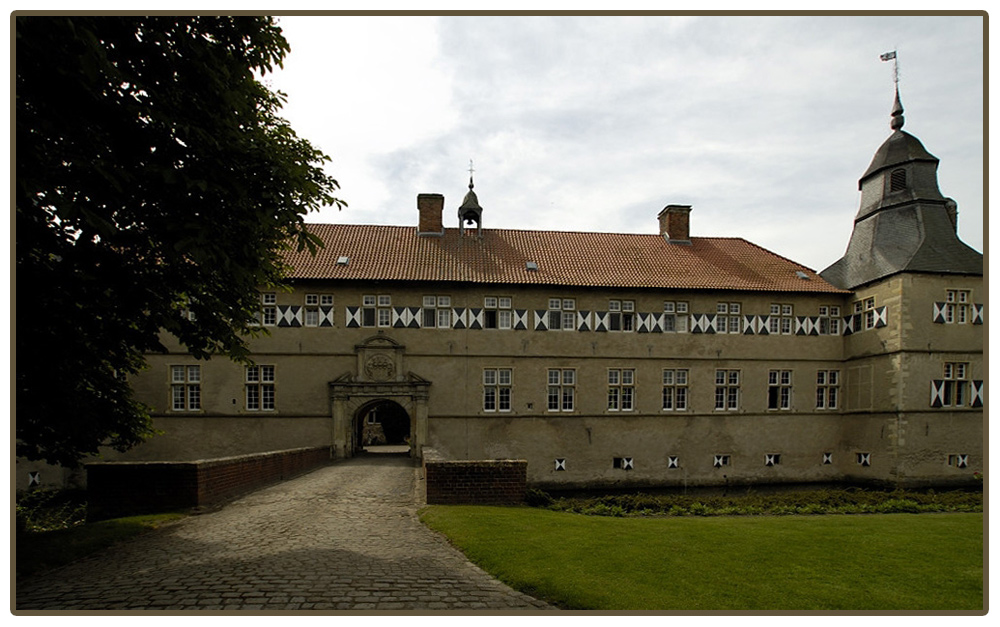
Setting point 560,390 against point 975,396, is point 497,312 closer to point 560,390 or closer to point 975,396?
point 560,390

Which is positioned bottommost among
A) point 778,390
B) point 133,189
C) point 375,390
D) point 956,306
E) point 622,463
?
point 622,463

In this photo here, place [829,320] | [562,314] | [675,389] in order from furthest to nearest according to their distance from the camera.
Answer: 1. [829,320]
2. [675,389]
3. [562,314]

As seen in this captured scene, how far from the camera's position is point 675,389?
22078 millimetres

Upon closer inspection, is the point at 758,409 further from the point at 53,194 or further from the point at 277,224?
the point at 53,194

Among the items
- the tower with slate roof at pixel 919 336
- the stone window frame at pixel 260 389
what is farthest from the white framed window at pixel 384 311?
the tower with slate roof at pixel 919 336

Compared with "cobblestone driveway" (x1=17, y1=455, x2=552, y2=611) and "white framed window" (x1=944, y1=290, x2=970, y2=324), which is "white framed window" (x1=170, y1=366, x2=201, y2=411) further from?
"white framed window" (x1=944, y1=290, x2=970, y2=324)

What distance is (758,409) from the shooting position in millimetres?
22328

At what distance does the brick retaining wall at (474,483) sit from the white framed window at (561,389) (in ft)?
38.2

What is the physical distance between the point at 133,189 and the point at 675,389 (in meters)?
19.5

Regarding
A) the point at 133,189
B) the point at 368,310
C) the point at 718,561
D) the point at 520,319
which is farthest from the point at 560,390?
the point at 133,189

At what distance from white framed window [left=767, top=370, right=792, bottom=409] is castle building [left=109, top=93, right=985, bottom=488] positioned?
0.20ft

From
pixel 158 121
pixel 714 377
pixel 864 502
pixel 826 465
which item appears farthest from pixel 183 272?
pixel 826 465

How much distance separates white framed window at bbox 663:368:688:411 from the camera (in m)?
22.0

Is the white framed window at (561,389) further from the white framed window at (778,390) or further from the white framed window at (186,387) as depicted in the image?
the white framed window at (186,387)
